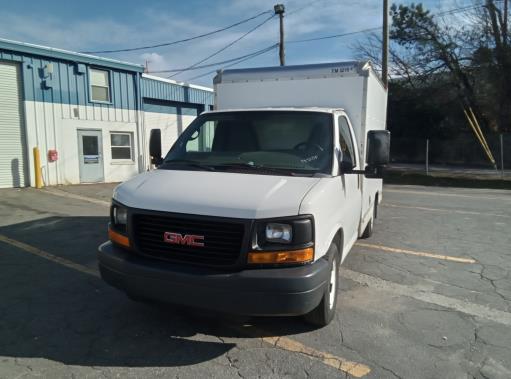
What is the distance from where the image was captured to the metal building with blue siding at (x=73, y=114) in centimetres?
1331

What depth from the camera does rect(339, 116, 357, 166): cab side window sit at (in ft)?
14.7

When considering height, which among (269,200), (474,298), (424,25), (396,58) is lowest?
(474,298)

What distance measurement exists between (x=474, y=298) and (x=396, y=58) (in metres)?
26.2

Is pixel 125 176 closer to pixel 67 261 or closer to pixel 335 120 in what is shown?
pixel 67 261

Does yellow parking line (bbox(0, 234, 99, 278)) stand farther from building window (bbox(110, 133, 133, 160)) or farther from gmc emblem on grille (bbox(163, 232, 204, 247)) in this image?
building window (bbox(110, 133, 133, 160))

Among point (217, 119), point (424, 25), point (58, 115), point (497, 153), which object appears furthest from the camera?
point (424, 25)

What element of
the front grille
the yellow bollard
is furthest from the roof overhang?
the front grille

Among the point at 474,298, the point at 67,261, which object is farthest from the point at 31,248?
the point at 474,298

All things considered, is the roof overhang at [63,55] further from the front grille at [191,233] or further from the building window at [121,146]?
the front grille at [191,233]

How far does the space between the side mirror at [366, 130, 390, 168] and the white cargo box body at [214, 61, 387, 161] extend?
1.21 m

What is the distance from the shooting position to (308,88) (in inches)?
227

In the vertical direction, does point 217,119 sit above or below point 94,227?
above

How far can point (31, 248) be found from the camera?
6375mm

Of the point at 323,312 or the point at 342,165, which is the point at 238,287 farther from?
the point at 342,165
